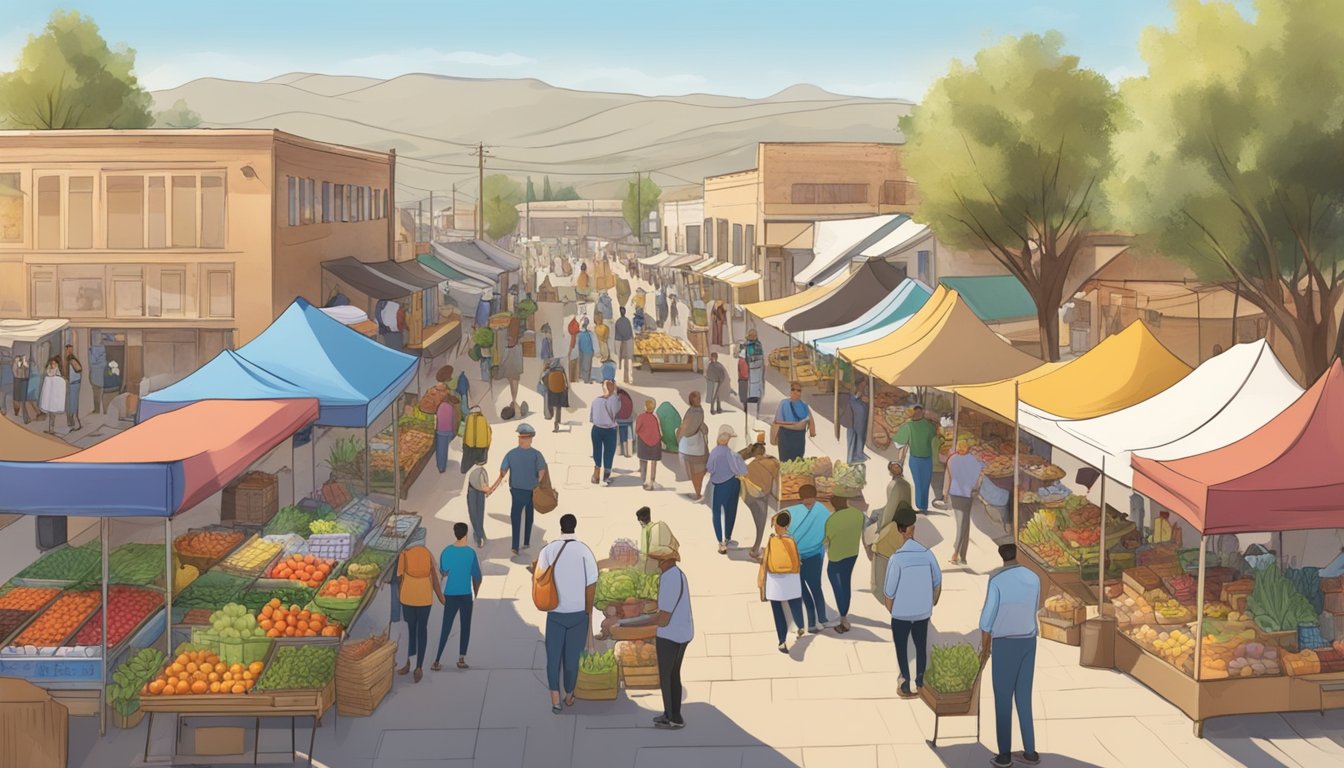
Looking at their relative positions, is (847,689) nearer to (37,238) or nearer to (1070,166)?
(1070,166)

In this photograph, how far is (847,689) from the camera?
450 inches

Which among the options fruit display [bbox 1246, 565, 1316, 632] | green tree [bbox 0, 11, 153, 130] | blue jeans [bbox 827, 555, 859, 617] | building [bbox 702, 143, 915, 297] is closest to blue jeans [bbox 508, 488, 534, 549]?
blue jeans [bbox 827, 555, 859, 617]

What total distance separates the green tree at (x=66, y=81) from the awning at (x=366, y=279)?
120 feet

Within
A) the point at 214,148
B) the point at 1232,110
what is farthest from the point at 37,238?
the point at 1232,110

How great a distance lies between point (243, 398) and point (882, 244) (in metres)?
26.4

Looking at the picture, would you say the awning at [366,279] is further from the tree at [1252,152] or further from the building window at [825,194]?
the building window at [825,194]

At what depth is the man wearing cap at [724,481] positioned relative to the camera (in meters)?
15.6

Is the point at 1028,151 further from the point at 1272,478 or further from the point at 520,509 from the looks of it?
the point at 1272,478

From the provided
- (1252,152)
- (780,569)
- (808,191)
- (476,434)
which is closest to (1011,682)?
(780,569)

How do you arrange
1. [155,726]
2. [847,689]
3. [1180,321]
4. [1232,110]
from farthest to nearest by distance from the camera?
[1180,321] → [1232,110] → [847,689] → [155,726]

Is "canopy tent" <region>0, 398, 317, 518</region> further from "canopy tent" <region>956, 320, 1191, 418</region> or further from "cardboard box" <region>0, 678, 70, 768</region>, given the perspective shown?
Result: "canopy tent" <region>956, 320, 1191, 418</region>

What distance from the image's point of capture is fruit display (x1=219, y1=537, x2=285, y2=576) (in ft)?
42.2

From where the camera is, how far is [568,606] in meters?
10.6

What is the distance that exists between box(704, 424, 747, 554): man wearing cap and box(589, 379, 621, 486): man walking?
433 centimetres
